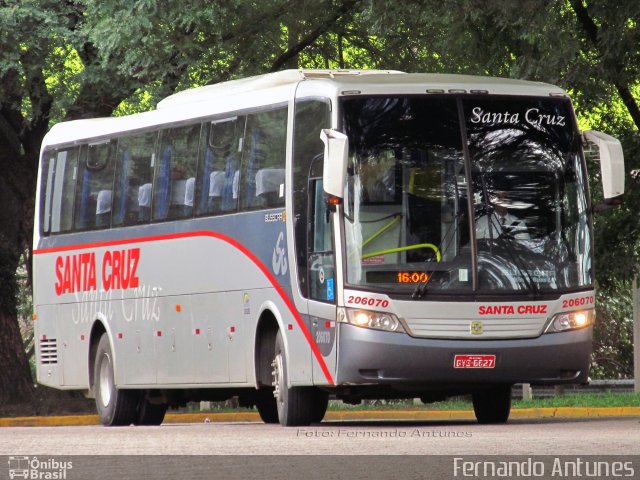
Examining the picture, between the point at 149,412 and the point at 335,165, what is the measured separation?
723 centimetres

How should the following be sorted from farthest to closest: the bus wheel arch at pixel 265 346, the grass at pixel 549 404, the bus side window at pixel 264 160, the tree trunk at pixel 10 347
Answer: the tree trunk at pixel 10 347 → the grass at pixel 549 404 → the bus wheel arch at pixel 265 346 → the bus side window at pixel 264 160

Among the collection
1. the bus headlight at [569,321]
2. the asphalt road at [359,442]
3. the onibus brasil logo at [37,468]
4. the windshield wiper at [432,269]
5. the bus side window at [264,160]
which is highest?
the bus side window at [264,160]

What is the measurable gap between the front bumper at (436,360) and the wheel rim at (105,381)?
618 cm

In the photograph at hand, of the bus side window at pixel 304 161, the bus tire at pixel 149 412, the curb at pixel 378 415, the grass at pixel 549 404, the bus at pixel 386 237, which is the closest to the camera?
the bus at pixel 386 237

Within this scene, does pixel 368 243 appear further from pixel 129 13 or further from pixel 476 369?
pixel 129 13

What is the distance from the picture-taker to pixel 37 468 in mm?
11617

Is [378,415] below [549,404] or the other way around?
below

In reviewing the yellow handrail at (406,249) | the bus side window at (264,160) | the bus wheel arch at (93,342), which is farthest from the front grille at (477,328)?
the bus wheel arch at (93,342)

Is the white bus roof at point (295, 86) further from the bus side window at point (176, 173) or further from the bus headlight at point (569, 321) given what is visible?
the bus headlight at point (569, 321)

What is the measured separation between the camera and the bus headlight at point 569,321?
17250 mm

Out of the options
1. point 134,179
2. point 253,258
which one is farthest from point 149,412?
point 253,258

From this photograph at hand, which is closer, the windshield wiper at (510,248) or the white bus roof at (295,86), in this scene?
the windshield wiper at (510,248)

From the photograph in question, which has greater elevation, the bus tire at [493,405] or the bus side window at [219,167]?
the bus side window at [219,167]

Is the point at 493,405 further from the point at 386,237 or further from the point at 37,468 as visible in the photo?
the point at 37,468
